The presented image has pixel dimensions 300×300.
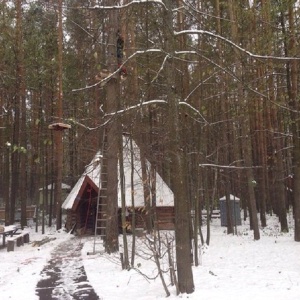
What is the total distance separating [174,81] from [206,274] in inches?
171

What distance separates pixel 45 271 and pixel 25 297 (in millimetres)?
2723

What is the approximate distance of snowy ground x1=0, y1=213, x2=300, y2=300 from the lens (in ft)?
23.2

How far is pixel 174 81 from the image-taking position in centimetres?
716

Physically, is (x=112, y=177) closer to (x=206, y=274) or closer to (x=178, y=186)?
(x=206, y=274)

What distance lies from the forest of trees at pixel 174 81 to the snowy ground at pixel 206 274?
0.93 m

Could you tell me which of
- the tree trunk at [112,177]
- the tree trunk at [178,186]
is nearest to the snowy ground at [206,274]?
the tree trunk at [178,186]

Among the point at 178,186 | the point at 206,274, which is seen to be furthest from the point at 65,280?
the point at 178,186

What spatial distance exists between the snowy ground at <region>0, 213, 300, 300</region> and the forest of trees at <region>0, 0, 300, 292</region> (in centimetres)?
93

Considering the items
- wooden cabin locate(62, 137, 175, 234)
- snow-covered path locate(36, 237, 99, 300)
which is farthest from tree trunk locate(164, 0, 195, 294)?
wooden cabin locate(62, 137, 175, 234)

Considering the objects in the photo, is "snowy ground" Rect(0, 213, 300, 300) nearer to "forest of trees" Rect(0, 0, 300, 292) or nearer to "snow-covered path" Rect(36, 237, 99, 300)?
"snow-covered path" Rect(36, 237, 99, 300)

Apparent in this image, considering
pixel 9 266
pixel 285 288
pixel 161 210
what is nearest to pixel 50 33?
pixel 161 210

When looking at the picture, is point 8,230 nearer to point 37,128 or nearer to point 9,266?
point 9,266

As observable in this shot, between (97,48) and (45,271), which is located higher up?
(97,48)

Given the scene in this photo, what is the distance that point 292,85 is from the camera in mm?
13789
